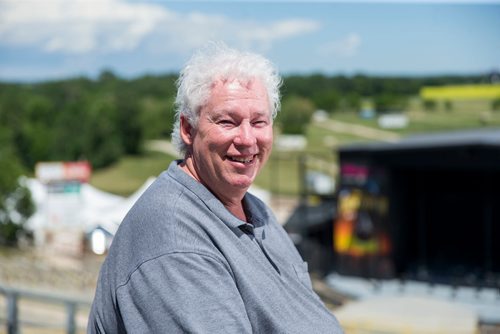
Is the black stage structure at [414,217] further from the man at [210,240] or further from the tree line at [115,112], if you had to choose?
the man at [210,240]

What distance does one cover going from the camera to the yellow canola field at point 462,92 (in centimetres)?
3593

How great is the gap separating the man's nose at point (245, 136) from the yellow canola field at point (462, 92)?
118 ft

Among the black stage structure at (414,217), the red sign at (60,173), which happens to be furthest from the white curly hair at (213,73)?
the red sign at (60,173)

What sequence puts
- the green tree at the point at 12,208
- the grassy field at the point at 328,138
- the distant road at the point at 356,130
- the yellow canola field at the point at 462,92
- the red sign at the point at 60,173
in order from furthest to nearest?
the yellow canola field at the point at 462,92 < the distant road at the point at 356,130 < the grassy field at the point at 328,138 < the red sign at the point at 60,173 < the green tree at the point at 12,208

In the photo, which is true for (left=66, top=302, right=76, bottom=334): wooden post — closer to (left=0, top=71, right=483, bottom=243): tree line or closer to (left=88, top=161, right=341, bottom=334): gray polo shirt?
(left=88, top=161, right=341, bottom=334): gray polo shirt

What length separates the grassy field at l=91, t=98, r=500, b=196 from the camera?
108 feet

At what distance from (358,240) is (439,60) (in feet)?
83.5

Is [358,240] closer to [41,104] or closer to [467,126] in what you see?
[467,126]

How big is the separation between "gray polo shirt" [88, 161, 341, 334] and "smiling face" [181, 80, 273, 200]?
0.04 m

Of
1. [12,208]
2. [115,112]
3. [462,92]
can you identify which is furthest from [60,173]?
[462,92]

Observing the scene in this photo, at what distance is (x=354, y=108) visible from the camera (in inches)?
1470

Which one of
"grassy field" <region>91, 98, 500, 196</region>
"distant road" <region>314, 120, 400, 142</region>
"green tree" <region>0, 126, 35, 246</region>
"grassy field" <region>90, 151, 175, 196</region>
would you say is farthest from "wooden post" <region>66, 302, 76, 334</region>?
"distant road" <region>314, 120, 400, 142</region>

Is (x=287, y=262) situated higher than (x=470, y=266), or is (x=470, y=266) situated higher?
(x=287, y=262)

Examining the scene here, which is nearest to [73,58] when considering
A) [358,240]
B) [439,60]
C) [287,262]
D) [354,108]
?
[354,108]
